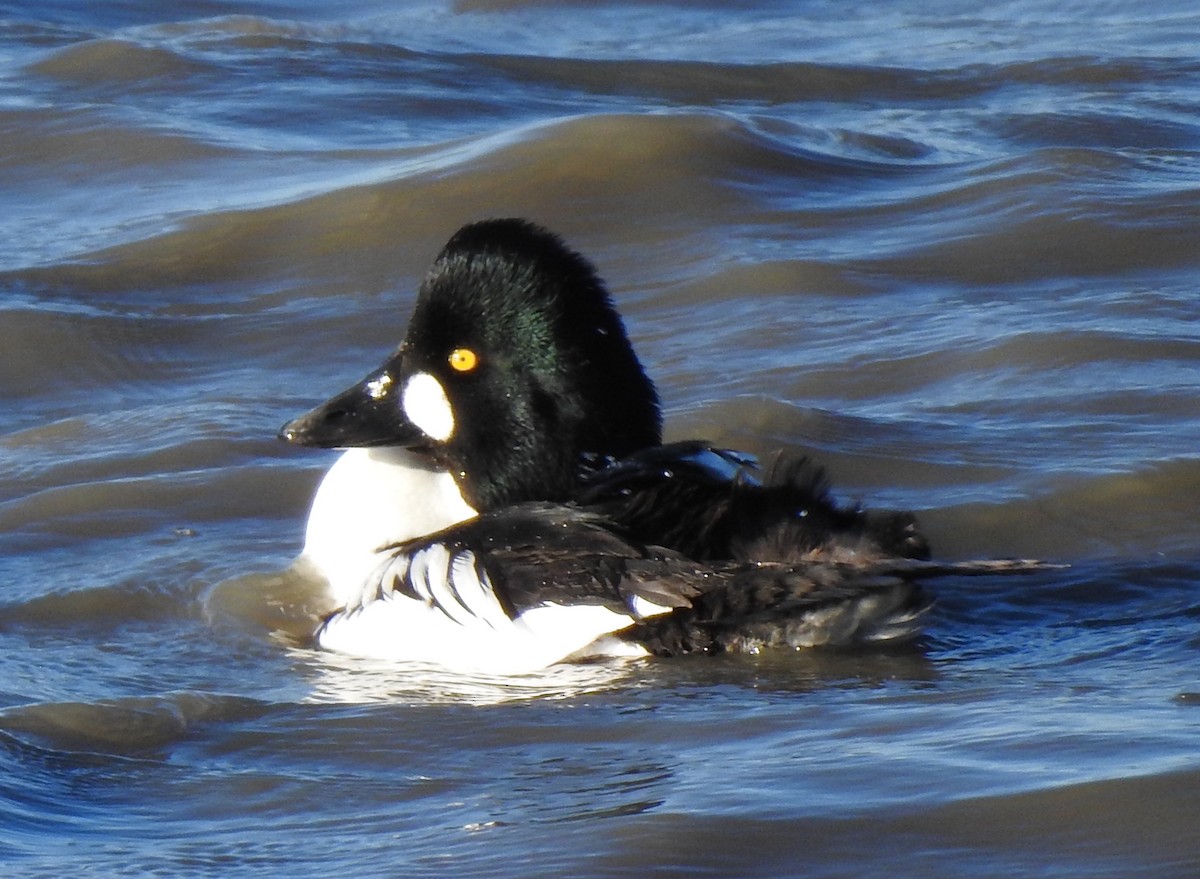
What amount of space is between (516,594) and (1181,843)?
1.74m

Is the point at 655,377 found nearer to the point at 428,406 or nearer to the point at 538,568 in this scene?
the point at 428,406

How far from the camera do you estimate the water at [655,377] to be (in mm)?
4133

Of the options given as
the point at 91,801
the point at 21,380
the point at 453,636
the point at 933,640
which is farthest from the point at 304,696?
the point at 21,380

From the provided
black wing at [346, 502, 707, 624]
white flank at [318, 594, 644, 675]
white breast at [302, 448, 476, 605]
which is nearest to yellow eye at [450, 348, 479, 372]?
white breast at [302, 448, 476, 605]

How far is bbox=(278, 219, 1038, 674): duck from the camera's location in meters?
4.93

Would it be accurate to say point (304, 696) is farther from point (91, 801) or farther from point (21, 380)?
point (21, 380)

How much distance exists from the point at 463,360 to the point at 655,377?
5.98 feet

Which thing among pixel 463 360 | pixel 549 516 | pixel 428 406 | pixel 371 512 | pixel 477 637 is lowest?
pixel 477 637

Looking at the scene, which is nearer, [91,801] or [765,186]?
[91,801]

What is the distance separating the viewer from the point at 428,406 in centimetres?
577

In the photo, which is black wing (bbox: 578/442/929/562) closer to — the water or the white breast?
the water

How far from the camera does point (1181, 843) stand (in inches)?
153

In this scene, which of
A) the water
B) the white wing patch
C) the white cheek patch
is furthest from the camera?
the white cheek patch

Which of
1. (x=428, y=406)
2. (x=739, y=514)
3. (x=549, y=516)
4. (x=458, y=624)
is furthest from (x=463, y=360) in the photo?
(x=739, y=514)
